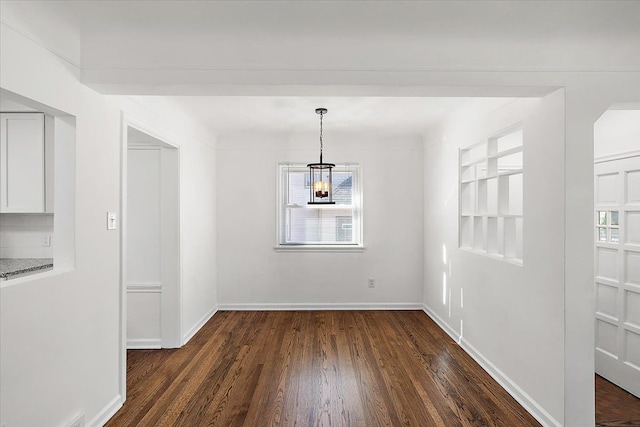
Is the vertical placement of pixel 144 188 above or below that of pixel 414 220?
above

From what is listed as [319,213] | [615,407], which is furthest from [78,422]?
[319,213]

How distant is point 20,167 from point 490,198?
4857 millimetres

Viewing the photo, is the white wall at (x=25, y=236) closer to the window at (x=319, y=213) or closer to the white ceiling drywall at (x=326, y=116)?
the white ceiling drywall at (x=326, y=116)

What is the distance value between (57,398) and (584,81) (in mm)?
3723

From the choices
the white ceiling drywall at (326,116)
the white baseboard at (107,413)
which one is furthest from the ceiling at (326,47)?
the white baseboard at (107,413)

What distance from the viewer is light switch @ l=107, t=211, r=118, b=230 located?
267cm

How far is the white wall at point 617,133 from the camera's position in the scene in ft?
9.60

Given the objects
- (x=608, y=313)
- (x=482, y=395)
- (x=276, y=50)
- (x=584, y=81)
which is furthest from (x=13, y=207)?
(x=608, y=313)

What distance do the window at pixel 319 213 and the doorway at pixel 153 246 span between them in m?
1.87

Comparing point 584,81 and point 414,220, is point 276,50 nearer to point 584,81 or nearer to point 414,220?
point 584,81

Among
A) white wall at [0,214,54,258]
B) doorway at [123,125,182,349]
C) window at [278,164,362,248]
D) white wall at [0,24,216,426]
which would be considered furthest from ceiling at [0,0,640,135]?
window at [278,164,362,248]

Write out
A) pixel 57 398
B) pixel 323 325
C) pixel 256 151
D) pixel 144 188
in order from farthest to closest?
1. pixel 256 151
2. pixel 323 325
3. pixel 144 188
4. pixel 57 398

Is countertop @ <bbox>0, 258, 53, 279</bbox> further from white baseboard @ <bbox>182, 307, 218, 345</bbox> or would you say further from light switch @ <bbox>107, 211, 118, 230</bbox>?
white baseboard @ <bbox>182, 307, 218, 345</bbox>

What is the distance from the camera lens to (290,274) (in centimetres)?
548
